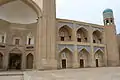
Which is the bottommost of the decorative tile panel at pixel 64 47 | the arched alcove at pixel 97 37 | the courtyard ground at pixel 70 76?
the courtyard ground at pixel 70 76

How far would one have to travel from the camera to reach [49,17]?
15102 mm

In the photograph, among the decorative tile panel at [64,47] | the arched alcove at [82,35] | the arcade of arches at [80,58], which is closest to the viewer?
the decorative tile panel at [64,47]

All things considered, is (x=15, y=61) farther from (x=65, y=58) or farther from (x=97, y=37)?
(x=97, y=37)

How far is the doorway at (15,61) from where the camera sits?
17.3 metres

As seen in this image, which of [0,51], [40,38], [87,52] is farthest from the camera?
[87,52]

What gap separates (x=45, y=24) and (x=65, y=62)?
5937 millimetres

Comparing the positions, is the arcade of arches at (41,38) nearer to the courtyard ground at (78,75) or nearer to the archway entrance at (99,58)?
the archway entrance at (99,58)

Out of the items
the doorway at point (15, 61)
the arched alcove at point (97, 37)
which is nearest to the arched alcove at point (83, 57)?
the arched alcove at point (97, 37)

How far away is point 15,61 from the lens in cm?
1761

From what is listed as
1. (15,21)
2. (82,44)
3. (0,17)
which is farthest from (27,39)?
(82,44)

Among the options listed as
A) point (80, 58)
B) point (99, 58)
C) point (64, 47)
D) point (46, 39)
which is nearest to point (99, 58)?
point (99, 58)

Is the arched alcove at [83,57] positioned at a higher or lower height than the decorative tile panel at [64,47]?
lower

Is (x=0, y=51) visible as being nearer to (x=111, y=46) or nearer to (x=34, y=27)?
(x=34, y=27)

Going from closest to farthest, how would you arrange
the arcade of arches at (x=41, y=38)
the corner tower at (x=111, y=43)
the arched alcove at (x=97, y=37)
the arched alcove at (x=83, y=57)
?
the arcade of arches at (x=41, y=38) → the arched alcove at (x=83, y=57) → the corner tower at (x=111, y=43) → the arched alcove at (x=97, y=37)
